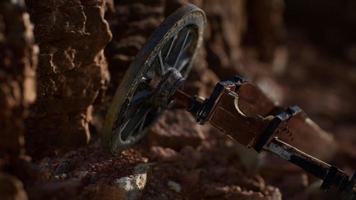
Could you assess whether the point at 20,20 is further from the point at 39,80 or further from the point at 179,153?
the point at 179,153

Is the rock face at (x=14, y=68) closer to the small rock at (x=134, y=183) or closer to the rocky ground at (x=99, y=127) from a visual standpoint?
the rocky ground at (x=99, y=127)

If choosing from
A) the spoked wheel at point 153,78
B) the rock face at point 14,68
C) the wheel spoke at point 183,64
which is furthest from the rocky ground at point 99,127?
the wheel spoke at point 183,64

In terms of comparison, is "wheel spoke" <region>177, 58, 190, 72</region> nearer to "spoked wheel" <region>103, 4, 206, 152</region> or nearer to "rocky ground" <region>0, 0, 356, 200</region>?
"spoked wheel" <region>103, 4, 206, 152</region>

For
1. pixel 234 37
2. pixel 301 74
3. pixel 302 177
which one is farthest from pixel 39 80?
pixel 301 74

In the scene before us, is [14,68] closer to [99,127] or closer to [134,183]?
[134,183]

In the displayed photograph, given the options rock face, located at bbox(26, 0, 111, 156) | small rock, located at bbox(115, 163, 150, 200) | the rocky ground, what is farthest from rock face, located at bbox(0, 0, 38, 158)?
small rock, located at bbox(115, 163, 150, 200)

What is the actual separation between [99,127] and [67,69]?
0.86 m

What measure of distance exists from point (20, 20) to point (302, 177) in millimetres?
3577

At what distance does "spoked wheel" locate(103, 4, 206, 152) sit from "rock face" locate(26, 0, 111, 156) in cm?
42

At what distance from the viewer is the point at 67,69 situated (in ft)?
18.7

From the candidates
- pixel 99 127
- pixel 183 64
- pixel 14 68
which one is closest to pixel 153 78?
pixel 183 64

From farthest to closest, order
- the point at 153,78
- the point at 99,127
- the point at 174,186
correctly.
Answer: the point at 99,127 < the point at 174,186 < the point at 153,78

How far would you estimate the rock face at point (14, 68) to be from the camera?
14.3 ft

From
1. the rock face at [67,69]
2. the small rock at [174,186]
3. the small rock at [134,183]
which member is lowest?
the small rock at [174,186]
